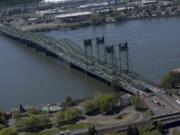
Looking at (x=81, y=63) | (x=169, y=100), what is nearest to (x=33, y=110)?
(x=169, y=100)

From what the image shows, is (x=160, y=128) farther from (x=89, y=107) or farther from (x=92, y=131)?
(x=89, y=107)

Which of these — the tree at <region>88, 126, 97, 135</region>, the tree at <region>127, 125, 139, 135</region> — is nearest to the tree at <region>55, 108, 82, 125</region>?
the tree at <region>88, 126, 97, 135</region>

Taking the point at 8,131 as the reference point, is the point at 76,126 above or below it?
below

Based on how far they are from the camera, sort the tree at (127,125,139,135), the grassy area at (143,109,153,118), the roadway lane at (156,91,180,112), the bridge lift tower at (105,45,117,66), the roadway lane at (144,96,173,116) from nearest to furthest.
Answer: the tree at (127,125,139,135)
the grassy area at (143,109,153,118)
the roadway lane at (144,96,173,116)
the roadway lane at (156,91,180,112)
the bridge lift tower at (105,45,117,66)

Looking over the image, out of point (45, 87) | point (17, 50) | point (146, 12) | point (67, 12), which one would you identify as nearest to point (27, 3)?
point (67, 12)

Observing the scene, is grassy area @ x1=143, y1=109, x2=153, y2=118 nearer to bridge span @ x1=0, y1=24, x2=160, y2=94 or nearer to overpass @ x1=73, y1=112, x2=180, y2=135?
overpass @ x1=73, y1=112, x2=180, y2=135

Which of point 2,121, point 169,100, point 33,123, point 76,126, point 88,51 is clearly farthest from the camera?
point 88,51

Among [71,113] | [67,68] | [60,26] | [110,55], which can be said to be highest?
[110,55]
